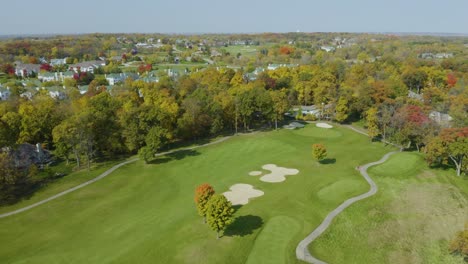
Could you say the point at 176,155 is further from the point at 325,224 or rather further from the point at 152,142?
the point at 325,224

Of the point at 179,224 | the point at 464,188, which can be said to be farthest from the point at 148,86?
the point at 464,188

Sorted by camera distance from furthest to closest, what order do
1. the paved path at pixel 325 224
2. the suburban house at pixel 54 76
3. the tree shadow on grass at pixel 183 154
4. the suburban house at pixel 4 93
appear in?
the suburban house at pixel 54 76
the suburban house at pixel 4 93
the tree shadow on grass at pixel 183 154
the paved path at pixel 325 224

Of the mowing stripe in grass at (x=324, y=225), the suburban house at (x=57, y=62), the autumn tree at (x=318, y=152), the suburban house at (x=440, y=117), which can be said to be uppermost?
the suburban house at (x=57, y=62)

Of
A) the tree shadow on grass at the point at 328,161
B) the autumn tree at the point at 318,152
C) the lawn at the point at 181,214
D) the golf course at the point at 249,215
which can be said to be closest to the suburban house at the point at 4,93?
the golf course at the point at 249,215

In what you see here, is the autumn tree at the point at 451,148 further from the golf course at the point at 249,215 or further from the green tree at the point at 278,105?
the green tree at the point at 278,105

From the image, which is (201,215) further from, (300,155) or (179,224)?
(300,155)

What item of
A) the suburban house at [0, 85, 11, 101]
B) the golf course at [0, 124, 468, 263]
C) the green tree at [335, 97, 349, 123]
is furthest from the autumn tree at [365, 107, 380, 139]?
the suburban house at [0, 85, 11, 101]
